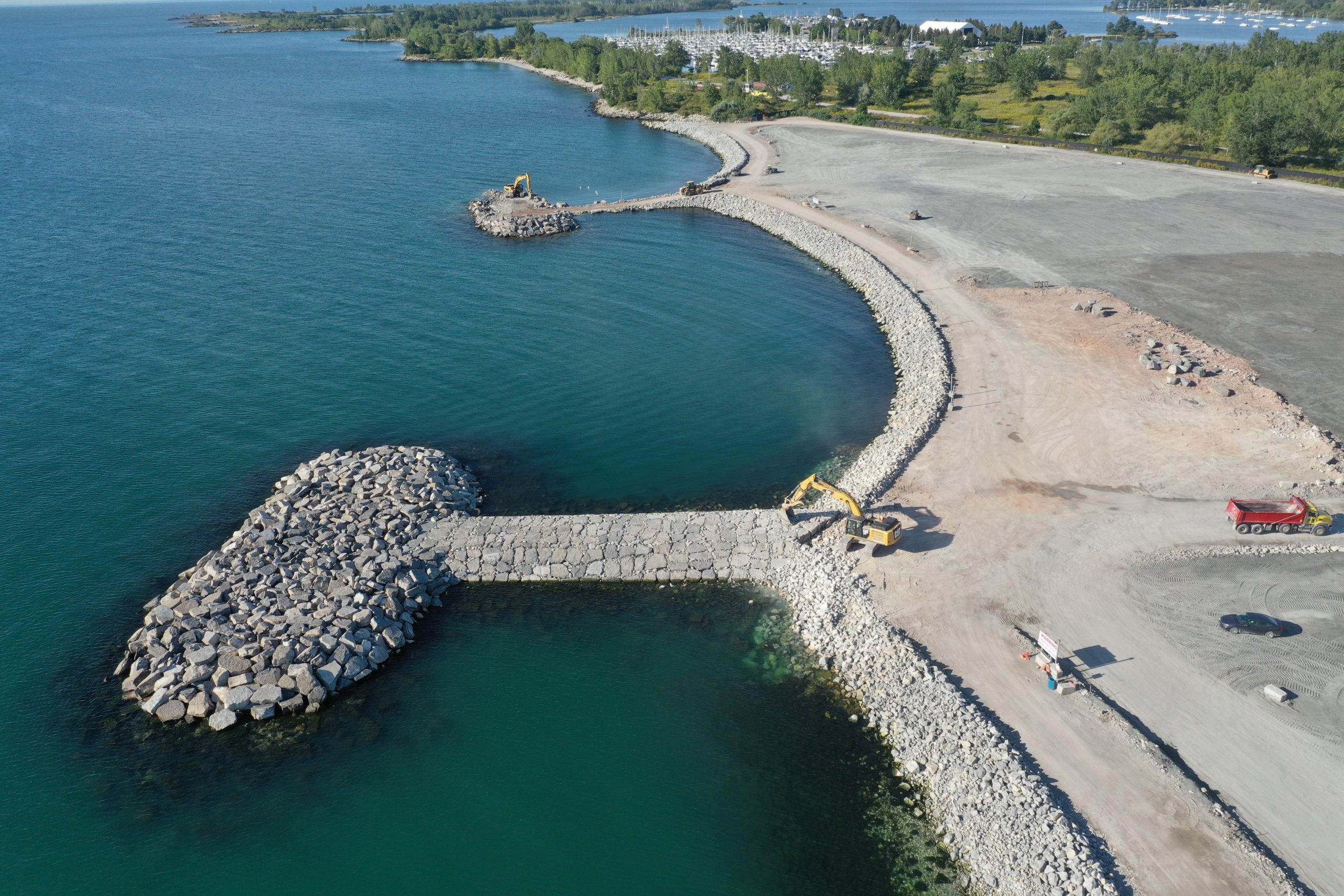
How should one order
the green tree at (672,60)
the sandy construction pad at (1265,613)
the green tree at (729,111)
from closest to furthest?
the sandy construction pad at (1265,613), the green tree at (729,111), the green tree at (672,60)

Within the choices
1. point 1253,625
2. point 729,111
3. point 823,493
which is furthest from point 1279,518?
point 729,111

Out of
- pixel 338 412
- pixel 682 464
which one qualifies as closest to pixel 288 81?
pixel 338 412

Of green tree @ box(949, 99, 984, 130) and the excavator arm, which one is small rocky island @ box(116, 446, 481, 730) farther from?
green tree @ box(949, 99, 984, 130)

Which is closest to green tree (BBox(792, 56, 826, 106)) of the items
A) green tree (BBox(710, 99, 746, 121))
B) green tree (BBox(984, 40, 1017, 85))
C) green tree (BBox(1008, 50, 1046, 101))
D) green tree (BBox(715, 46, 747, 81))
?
green tree (BBox(710, 99, 746, 121))

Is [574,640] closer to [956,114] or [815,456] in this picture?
[815,456]

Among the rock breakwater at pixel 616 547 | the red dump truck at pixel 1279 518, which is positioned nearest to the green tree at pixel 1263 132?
the red dump truck at pixel 1279 518

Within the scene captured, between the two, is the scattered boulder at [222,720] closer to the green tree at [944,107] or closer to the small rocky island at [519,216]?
the small rocky island at [519,216]

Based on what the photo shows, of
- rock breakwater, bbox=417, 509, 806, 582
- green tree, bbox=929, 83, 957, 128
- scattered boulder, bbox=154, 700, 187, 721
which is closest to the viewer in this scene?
scattered boulder, bbox=154, 700, 187, 721
